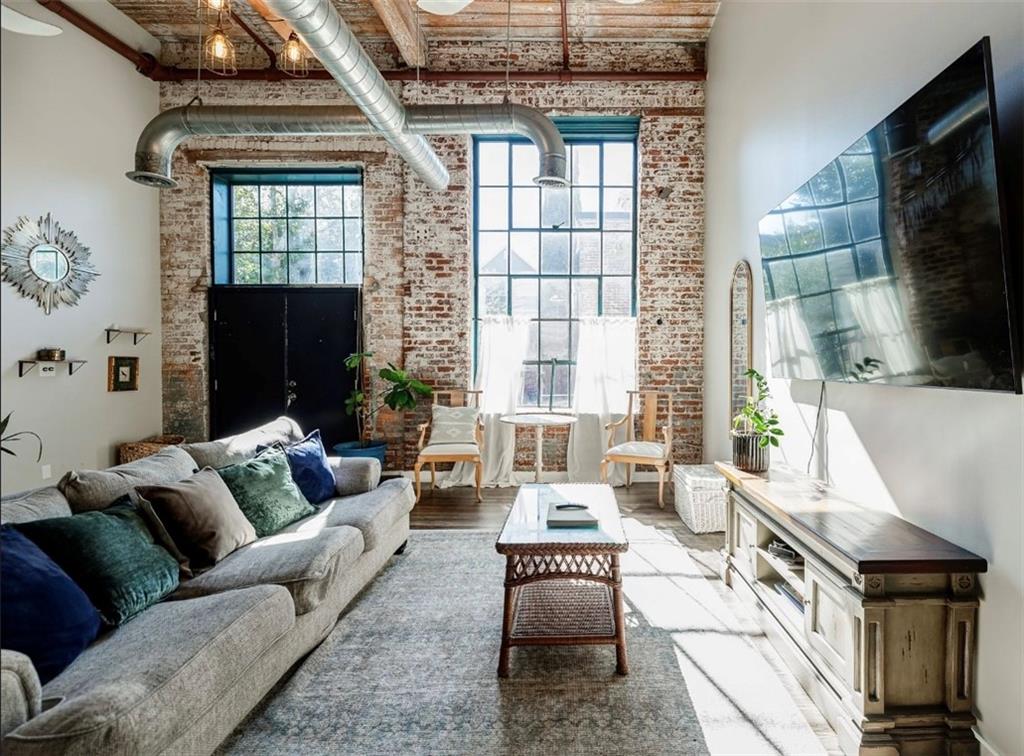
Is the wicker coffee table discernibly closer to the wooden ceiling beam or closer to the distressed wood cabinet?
the distressed wood cabinet

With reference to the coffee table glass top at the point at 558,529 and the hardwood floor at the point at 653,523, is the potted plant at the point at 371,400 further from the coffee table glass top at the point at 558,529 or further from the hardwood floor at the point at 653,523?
the coffee table glass top at the point at 558,529

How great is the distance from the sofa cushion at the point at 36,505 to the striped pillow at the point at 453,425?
336 cm

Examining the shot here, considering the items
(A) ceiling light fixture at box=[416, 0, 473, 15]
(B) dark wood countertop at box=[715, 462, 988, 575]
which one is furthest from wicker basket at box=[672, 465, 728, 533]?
(A) ceiling light fixture at box=[416, 0, 473, 15]

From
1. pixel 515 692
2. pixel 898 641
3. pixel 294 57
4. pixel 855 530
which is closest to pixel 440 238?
pixel 294 57

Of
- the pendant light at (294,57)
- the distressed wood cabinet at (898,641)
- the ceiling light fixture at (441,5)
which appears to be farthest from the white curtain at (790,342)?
the pendant light at (294,57)

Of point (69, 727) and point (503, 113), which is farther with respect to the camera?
point (503, 113)

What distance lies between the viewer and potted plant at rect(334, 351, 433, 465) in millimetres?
5605

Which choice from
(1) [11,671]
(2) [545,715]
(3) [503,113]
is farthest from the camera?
(3) [503,113]

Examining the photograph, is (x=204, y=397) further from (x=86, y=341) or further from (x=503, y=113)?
(x=503, y=113)

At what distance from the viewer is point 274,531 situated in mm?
2898

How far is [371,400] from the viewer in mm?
6090

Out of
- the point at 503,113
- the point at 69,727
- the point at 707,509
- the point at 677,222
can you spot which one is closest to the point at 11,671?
the point at 69,727

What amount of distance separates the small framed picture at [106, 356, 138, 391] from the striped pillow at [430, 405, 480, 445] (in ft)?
9.48

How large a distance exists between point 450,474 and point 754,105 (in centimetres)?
417
